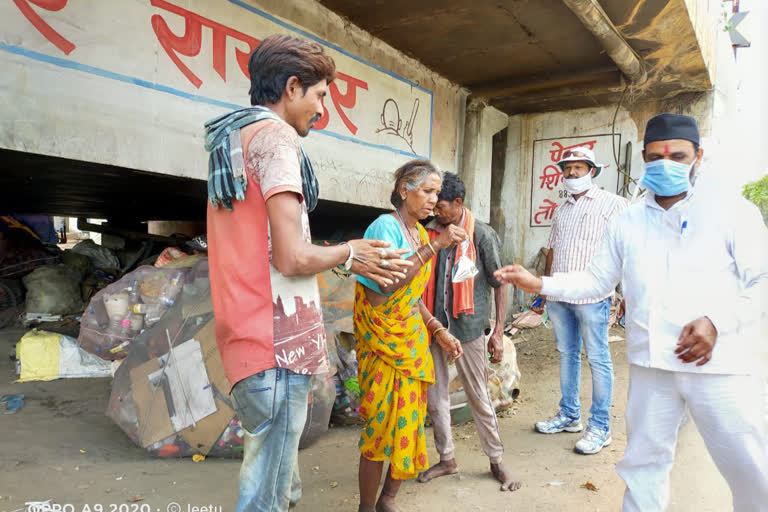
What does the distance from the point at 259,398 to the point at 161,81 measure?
281 cm

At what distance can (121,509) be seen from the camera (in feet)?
8.05

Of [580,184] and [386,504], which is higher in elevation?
[580,184]

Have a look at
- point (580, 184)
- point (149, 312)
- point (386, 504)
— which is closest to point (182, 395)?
point (149, 312)

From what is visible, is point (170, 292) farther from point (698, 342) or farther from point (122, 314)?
point (698, 342)

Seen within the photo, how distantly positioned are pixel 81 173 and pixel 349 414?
3.10 meters

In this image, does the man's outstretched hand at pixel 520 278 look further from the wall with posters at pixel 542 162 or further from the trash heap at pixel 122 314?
the wall with posters at pixel 542 162

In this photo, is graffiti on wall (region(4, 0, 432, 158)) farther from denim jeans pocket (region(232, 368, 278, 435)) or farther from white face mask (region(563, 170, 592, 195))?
denim jeans pocket (region(232, 368, 278, 435))

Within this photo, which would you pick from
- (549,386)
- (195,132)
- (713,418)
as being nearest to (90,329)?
(195,132)

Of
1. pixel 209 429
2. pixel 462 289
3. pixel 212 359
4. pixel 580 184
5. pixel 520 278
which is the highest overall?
pixel 580 184

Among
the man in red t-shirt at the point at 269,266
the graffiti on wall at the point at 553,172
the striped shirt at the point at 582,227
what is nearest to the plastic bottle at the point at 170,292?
the man in red t-shirt at the point at 269,266

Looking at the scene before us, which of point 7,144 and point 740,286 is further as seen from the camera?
point 7,144

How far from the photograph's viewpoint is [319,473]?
296 cm

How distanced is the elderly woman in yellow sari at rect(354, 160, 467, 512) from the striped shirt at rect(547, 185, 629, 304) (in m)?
1.65

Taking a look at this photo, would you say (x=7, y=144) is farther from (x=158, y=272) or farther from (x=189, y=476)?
(x=189, y=476)
